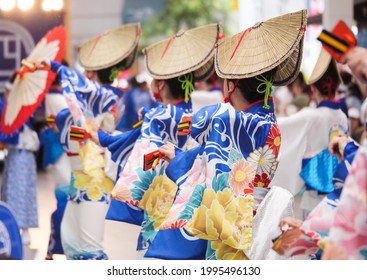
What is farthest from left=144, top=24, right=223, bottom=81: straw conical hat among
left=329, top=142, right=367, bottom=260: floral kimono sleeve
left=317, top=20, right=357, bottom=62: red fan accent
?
left=329, top=142, right=367, bottom=260: floral kimono sleeve

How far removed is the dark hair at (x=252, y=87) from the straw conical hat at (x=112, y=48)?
2444 millimetres

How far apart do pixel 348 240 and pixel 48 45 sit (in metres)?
4.63

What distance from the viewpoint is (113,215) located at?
514 cm

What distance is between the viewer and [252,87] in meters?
3.98

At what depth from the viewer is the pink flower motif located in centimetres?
374

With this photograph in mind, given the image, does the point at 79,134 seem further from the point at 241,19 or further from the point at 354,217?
the point at 241,19

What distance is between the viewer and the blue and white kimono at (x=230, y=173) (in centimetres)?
370

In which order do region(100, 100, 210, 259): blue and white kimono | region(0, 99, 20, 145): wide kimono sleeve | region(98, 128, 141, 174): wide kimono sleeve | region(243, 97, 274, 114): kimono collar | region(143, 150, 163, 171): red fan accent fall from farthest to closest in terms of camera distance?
region(0, 99, 20, 145): wide kimono sleeve, region(98, 128, 141, 174): wide kimono sleeve, region(100, 100, 210, 259): blue and white kimono, region(143, 150, 163, 171): red fan accent, region(243, 97, 274, 114): kimono collar

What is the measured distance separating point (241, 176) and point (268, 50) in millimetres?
662

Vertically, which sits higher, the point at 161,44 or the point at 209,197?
the point at 161,44

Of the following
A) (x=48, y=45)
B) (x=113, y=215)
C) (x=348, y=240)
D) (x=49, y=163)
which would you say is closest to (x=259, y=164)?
(x=348, y=240)

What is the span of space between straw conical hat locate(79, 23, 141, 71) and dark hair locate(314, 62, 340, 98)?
1.48 m

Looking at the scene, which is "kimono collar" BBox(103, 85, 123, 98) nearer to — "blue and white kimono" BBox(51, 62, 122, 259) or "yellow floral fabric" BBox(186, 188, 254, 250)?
"blue and white kimono" BBox(51, 62, 122, 259)
